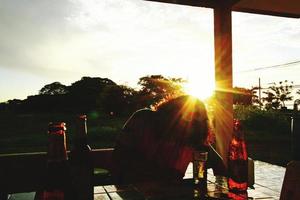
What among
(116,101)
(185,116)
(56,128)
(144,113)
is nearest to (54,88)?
(116,101)

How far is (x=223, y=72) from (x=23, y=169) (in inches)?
102

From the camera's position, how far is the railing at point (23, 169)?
2641 mm

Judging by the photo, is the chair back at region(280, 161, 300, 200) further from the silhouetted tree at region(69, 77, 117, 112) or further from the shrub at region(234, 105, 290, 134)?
the silhouetted tree at region(69, 77, 117, 112)

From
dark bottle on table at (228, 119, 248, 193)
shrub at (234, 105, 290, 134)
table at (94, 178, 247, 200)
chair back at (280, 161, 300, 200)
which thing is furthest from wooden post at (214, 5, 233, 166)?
shrub at (234, 105, 290, 134)

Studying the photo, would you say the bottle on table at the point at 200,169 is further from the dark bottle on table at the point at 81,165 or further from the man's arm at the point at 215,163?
the man's arm at the point at 215,163

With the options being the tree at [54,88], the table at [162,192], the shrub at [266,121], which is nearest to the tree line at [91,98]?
the tree at [54,88]

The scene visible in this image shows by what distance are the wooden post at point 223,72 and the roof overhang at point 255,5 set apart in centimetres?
8

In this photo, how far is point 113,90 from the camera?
2441 centimetres

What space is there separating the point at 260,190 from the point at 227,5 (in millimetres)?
2711

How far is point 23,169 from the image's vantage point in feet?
9.43

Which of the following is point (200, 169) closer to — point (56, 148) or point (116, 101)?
point (56, 148)

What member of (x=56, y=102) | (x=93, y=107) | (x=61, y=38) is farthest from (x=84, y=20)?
(x=93, y=107)

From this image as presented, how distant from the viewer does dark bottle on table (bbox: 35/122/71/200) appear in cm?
76

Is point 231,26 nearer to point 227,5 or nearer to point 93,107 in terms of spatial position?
point 227,5
